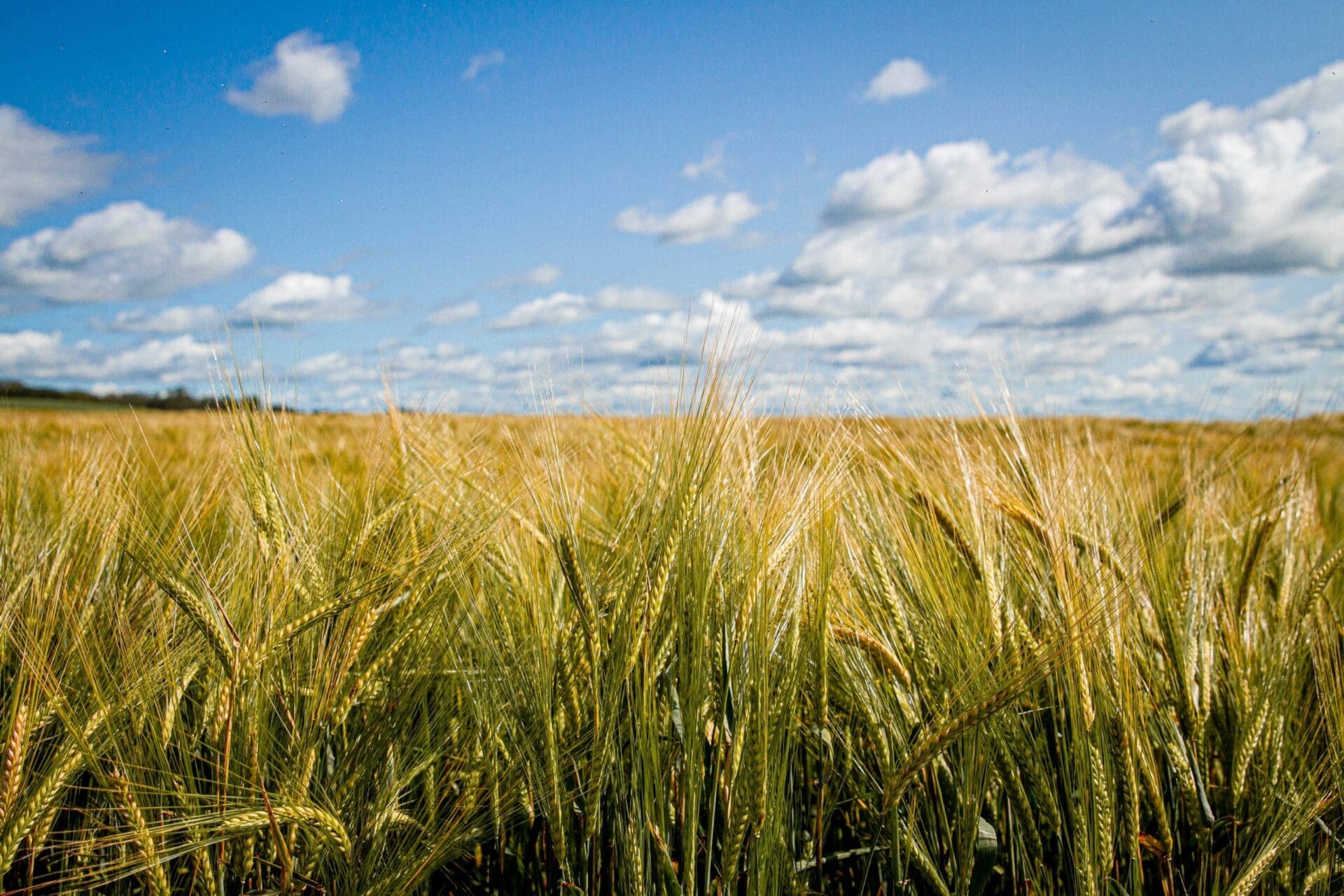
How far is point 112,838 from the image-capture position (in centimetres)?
111

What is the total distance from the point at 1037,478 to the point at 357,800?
137 cm

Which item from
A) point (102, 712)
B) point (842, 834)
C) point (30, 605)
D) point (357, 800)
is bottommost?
point (842, 834)

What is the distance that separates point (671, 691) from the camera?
1351 mm

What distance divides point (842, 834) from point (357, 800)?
3.35ft

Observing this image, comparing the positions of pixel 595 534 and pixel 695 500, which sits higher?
pixel 695 500

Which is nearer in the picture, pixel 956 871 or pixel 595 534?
pixel 956 871

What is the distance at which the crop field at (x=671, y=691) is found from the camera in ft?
4.00

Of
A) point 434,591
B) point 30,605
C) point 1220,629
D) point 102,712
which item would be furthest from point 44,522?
point 1220,629

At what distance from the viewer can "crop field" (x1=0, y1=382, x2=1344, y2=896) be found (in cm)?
122

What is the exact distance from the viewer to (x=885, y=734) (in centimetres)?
149

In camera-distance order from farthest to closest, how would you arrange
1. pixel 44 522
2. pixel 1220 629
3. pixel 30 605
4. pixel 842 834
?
1. pixel 44 522
2. pixel 1220 629
3. pixel 842 834
4. pixel 30 605

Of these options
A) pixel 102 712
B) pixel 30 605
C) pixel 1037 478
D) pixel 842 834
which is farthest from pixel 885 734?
pixel 30 605

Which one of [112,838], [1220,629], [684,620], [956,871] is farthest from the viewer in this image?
[1220,629]

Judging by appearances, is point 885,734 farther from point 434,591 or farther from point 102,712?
point 102,712
